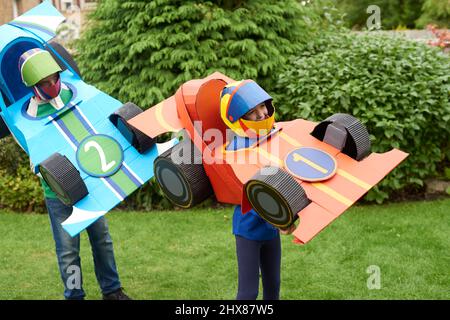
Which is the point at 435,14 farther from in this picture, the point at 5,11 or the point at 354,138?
the point at 354,138

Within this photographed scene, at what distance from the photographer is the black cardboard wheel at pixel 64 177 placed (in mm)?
3186

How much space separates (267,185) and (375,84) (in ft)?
12.3

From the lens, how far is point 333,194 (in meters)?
2.85

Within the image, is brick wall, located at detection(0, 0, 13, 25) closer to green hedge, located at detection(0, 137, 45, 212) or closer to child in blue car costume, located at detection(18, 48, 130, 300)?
green hedge, located at detection(0, 137, 45, 212)

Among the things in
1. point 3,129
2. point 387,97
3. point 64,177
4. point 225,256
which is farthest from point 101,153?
point 387,97

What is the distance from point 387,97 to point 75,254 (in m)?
3.73

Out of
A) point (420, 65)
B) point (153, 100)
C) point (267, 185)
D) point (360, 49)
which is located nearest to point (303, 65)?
point (360, 49)

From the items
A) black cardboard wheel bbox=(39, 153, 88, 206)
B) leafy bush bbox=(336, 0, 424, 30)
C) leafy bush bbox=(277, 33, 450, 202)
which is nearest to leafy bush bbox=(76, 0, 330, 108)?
leafy bush bbox=(277, 33, 450, 202)

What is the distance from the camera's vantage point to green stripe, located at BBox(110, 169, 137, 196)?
338cm

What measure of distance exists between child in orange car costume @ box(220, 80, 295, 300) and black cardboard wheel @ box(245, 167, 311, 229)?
5.8 inches

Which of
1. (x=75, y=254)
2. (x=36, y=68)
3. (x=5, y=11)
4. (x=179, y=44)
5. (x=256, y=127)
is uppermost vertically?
(x=36, y=68)

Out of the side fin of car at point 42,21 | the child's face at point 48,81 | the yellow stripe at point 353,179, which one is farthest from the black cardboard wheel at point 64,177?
the yellow stripe at point 353,179
